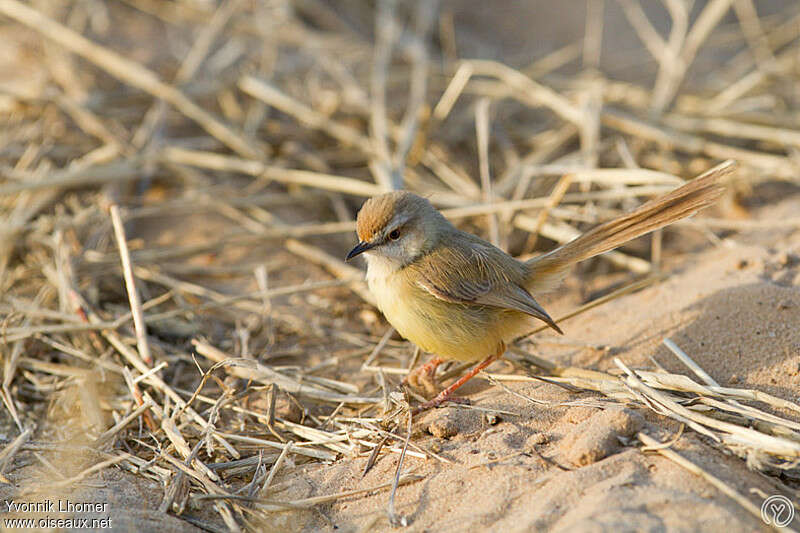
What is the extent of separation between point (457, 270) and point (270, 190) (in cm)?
305

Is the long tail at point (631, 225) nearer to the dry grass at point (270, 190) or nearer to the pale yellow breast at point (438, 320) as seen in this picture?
the pale yellow breast at point (438, 320)

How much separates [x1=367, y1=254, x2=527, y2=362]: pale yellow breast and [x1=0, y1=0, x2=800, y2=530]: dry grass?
0.42 m

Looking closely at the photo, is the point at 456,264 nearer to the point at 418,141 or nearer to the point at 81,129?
the point at 418,141

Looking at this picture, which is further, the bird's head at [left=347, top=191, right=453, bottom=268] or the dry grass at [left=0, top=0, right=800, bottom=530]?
Result: the bird's head at [left=347, top=191, right=453, bottom=268]

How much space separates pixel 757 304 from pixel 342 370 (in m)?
2.66

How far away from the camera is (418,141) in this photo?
6.62m

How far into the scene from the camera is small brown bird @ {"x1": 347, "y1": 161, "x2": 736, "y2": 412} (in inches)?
154

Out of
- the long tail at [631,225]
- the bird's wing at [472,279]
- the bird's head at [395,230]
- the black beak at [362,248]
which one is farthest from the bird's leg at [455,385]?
the black beak at [362,248]

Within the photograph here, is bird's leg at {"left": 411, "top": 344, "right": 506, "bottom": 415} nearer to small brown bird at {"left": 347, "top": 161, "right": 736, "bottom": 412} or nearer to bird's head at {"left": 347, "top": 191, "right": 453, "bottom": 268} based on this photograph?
small brown bird at {"left": 347, "top": 161, "right": 736, "bottom": 412}

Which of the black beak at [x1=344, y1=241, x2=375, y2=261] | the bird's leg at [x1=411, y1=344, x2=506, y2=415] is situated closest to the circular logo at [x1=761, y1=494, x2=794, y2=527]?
the bird's leg at [x1=411, y1=344, x2=506, y2=415]

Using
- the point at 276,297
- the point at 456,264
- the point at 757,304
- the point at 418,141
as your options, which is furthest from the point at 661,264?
the point at 276,297

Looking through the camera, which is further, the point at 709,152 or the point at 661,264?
the point at 709,152

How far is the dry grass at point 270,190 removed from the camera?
3.81m

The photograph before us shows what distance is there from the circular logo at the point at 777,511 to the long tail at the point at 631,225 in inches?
62.4
